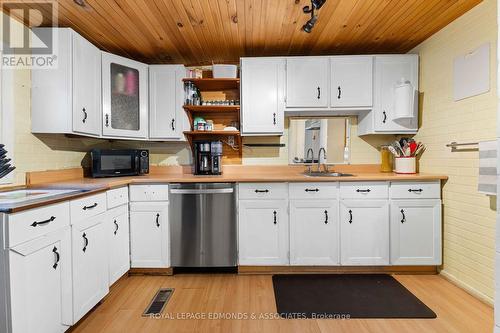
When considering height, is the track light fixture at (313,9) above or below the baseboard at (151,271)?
above

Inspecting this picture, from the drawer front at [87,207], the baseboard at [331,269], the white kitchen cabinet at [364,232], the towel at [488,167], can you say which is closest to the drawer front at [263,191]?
the white kitchen cabinet at [364,232]

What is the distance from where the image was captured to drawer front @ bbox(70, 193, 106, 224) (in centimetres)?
166

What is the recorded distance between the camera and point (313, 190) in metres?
2.43

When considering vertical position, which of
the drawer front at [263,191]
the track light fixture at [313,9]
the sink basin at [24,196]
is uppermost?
the track light fixture at [313,9]

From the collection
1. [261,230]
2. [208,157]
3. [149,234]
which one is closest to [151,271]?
[149,234]

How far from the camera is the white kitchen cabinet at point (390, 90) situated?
267cm

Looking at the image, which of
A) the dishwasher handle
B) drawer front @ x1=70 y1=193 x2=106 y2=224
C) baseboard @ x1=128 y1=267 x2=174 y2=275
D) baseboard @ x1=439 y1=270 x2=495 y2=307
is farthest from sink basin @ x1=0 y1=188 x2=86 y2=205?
baseboard @ x1=439 y1=270 x2=495 y2=307

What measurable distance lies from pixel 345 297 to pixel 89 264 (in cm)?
196

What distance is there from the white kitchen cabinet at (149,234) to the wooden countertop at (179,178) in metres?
0.26

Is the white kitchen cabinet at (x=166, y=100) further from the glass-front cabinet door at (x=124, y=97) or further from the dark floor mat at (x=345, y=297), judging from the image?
the dark floor mat at (x=345, y=297)

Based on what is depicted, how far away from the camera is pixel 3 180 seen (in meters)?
1.86

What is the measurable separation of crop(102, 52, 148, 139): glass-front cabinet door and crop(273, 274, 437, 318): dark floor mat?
2.11 meters

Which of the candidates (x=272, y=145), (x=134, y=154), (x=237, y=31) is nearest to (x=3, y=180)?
(x=134, y=154)

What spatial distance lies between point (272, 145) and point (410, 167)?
146 cm
